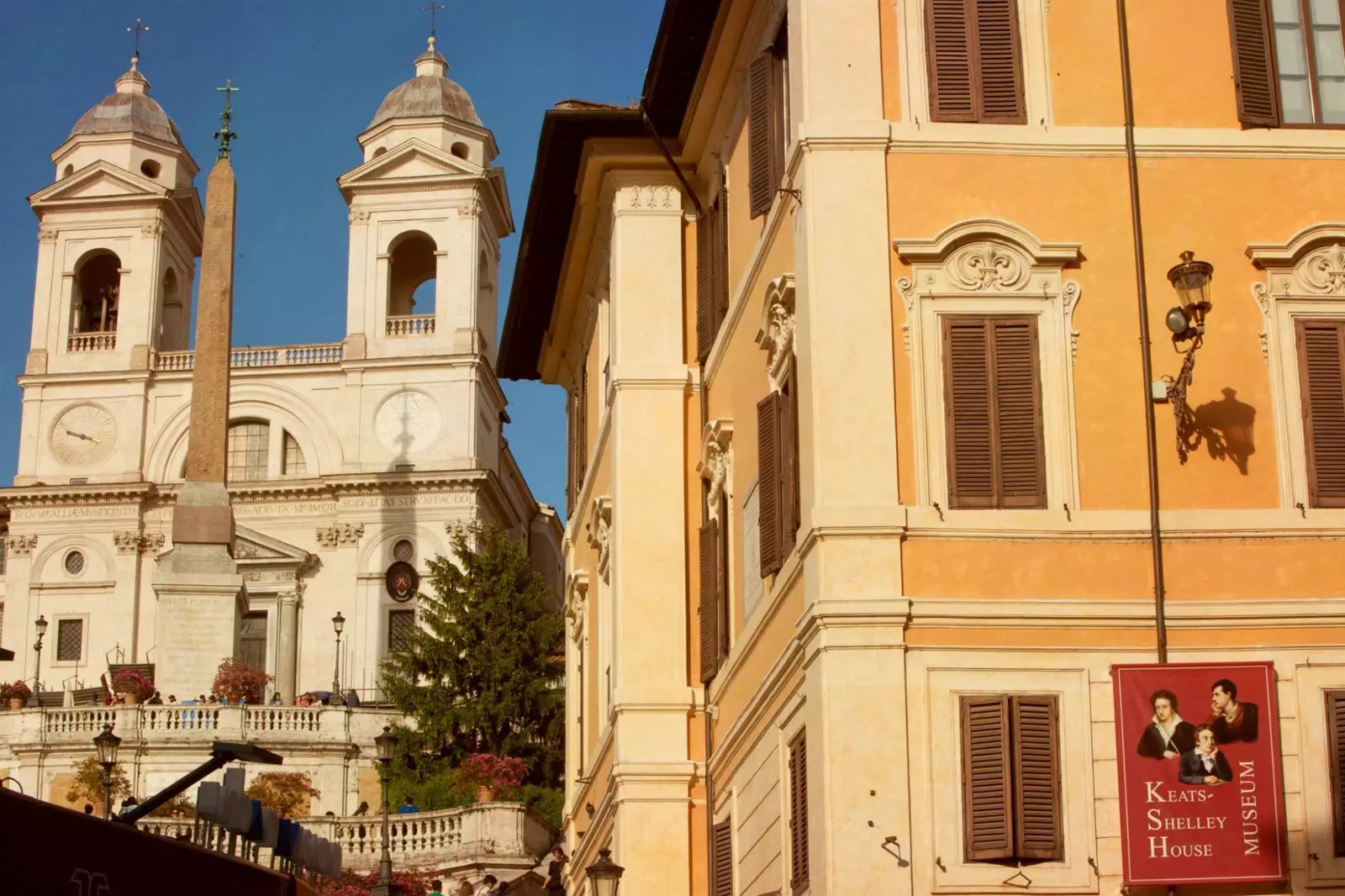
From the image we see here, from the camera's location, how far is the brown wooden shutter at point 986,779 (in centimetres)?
1664

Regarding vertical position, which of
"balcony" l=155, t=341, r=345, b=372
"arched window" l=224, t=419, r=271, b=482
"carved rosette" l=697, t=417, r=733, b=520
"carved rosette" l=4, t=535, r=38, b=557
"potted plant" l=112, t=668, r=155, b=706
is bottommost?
"carved rosette" l=697, t=417, r=733, b=520

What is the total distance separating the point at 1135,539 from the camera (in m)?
17.5

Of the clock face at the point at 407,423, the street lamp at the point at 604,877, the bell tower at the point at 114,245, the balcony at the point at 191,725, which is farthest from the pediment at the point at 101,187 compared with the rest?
the street lamp at the point at 604,877

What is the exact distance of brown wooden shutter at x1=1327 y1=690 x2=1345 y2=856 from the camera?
1684 cm

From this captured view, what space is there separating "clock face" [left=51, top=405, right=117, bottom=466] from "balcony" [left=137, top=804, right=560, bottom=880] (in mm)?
38855

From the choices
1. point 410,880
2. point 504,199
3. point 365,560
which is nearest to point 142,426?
point 365,560

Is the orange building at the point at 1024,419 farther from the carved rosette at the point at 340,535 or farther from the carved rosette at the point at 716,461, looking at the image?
the carved rosette at the point at 340,535

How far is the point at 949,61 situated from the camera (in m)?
18.7

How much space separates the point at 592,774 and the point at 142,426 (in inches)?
2244

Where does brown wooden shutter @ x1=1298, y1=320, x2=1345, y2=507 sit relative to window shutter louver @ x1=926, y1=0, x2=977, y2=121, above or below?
below

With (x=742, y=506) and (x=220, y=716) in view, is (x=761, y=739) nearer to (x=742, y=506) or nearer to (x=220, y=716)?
(x=742, y=506)

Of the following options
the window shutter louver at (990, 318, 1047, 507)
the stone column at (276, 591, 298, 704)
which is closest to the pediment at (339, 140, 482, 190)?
the stone column at (276, 591, 298, 704)

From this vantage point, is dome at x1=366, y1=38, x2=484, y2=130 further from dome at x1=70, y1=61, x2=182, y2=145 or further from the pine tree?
the pine tree

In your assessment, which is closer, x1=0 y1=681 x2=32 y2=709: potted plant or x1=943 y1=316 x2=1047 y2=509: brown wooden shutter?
x1=943 y1=316 x2=1047 y2=509: brown wooden shutter
